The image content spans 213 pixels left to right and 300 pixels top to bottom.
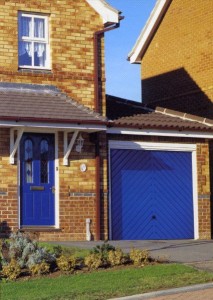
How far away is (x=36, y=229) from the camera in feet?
63.2

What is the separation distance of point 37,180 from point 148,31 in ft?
32.4

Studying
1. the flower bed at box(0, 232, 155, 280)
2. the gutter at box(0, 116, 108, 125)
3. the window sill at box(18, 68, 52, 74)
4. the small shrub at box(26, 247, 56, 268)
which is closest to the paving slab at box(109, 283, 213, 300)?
the flower bed at box(0, 232, 155, 280)

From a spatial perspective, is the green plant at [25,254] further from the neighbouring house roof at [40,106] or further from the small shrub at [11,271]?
the neighbouring house roof at [40,106]

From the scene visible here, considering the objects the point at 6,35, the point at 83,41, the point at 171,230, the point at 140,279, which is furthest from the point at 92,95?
the point at 140,279

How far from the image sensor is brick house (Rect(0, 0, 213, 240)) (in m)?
19.2

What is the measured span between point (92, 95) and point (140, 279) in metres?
Result: 8.60

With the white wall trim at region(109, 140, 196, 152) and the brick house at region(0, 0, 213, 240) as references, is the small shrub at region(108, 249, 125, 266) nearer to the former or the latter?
the brick house at region(0, 0, 213, 240)

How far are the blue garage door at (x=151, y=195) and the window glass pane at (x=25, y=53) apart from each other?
126 inches

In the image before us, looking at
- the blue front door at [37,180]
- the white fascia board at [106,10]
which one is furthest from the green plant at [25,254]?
the white fascia board at [106,10]

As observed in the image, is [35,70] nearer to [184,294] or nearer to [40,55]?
[40,55]

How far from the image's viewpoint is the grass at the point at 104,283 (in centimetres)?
1190

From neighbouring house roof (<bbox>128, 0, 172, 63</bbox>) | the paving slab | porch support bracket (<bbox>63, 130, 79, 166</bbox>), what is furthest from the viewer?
neighbouring house roof (<bbox>128, 0, 172, 63</bbox>)

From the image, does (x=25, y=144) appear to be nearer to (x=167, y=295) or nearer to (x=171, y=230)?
(x=171, y=230)

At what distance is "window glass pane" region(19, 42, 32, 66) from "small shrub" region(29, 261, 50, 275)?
7.97 m
